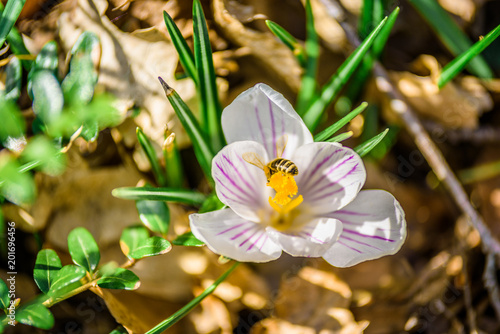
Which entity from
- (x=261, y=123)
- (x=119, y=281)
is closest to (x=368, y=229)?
(x=261, y=123)

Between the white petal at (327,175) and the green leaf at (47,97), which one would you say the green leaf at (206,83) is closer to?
the white petal at (327,175)

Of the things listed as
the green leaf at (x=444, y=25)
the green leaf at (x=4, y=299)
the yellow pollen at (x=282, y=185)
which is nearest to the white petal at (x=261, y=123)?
the yellow pollen at (x=282, y=185)

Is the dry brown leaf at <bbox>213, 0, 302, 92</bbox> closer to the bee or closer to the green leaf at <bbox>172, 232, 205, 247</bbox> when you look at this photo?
the bee

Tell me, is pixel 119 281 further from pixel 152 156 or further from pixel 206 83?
pixel 206 83

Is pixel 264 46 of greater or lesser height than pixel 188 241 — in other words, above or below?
above

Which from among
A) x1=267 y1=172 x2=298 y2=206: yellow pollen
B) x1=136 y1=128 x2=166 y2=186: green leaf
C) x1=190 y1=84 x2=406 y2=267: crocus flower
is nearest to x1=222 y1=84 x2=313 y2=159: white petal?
x1=190 y1=84 x2=406 y2=267: crocus flower

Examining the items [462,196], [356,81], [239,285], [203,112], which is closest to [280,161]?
[203,112]
